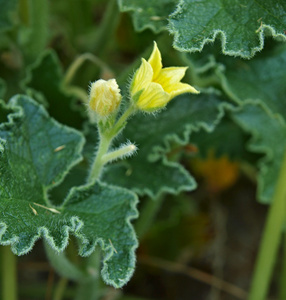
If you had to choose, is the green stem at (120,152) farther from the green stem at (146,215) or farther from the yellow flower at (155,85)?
the green stem at (146,215)

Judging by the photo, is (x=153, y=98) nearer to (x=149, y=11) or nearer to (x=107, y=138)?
(x=107, y=138)

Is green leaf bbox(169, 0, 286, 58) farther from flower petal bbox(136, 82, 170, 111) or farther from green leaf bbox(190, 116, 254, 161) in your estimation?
green leaf bbox(190, 116, 254, 161)

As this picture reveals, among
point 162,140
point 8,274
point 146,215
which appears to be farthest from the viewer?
point 146,215

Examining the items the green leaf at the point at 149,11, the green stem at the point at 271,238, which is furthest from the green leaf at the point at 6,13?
the green stem at the point at 271,238

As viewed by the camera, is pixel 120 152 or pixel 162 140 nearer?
pixel 120 152

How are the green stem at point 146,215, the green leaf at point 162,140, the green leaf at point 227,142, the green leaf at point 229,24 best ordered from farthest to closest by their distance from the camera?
the green leaf at point 227,142, the green stem at point 146,215, the green leaf at point 162,140, the green leaf at point 229,24

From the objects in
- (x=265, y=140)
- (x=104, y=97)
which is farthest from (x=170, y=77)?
(x=265, y=140)

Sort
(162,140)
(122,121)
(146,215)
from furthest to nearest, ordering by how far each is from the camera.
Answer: (146,215)
(162,140)
(122,121)
